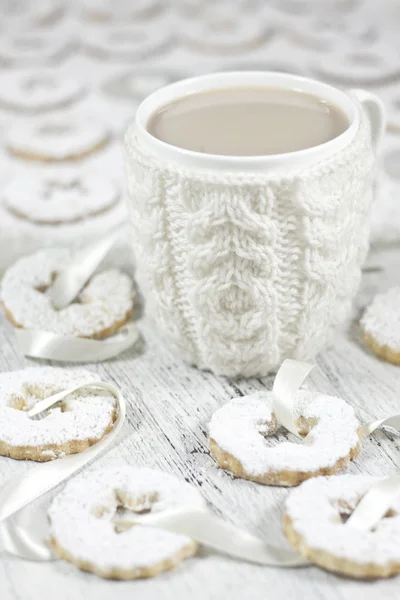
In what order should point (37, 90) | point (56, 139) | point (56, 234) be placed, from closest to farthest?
point (56, 234) < point (56, 139) < point (37, 90)

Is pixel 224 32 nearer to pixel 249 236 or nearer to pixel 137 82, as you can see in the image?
pixel 137 82

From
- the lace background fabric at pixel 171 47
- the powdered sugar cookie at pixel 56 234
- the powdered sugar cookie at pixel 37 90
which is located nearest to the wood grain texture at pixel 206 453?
the powdered sugar cookie at pixel 56 234

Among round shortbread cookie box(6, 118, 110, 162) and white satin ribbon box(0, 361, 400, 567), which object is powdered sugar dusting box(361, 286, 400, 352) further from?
round shortbread cookie box(6, 118, 110, 162)

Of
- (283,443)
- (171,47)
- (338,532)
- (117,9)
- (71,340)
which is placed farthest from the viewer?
(117,9)

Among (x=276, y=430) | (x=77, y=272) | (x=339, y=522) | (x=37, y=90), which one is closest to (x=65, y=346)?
(x=77, y=272)

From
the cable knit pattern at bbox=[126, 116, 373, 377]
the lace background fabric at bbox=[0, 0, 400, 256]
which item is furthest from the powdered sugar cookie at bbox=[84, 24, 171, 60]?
the cable knit pattern at bbox=[126, 116, 373, 377]
